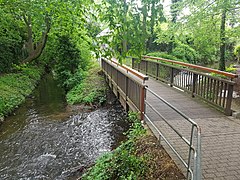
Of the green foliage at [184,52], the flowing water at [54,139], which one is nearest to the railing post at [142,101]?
the flowing water at [54,139]

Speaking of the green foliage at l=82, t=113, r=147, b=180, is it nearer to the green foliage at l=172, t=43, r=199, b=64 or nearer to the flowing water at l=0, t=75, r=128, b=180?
the flowing water at l=0, t=75, r=128, b=180

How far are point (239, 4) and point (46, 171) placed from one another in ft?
24.2

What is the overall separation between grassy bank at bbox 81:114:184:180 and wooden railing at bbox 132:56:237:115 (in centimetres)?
207

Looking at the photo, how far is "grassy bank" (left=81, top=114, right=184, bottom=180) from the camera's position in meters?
3.13

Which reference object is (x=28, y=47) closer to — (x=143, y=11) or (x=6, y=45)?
(x=6, y=45)

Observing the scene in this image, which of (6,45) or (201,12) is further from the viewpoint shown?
(6,45)

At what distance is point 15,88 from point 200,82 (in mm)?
9039

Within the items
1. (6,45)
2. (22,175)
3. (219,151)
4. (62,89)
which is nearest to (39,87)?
(62,89)

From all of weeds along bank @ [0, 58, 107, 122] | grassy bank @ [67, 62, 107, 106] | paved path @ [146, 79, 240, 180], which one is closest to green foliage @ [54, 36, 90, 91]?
weeds along bank @ [0, 58, 107, 122]

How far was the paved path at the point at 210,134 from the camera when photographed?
122 inches

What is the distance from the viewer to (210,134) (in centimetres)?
421

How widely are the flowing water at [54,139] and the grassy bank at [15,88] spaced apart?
393mm

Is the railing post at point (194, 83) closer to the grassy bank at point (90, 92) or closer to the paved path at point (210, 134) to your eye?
the paved path at point (210, 134)

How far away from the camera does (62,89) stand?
13.4 m
